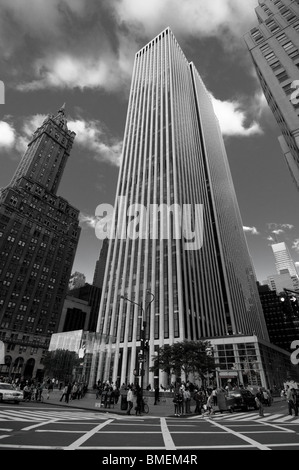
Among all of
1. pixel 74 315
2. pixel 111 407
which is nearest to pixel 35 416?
pixel 111 407

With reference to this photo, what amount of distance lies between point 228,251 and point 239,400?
85.0 meters

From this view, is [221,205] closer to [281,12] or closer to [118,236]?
[118,236]

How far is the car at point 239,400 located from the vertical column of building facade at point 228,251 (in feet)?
185

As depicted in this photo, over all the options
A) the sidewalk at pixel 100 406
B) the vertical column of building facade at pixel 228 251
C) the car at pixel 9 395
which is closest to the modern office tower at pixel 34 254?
the vertical column of building facade at pixel 228 251

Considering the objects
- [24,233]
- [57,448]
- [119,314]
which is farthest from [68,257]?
[57,448]

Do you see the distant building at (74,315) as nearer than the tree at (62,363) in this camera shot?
No

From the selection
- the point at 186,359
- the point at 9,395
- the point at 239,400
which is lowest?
the point at 9,395

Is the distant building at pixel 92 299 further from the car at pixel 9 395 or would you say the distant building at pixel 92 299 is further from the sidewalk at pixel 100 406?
the car at pixel 9 395

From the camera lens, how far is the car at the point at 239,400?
66.6 ft

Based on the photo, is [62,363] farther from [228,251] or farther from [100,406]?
[228,251]

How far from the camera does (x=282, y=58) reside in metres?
35.3

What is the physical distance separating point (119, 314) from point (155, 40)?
123746 millimetres

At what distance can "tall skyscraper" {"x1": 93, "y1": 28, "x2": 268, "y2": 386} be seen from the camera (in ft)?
208

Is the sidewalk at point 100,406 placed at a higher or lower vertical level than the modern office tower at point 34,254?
lower
